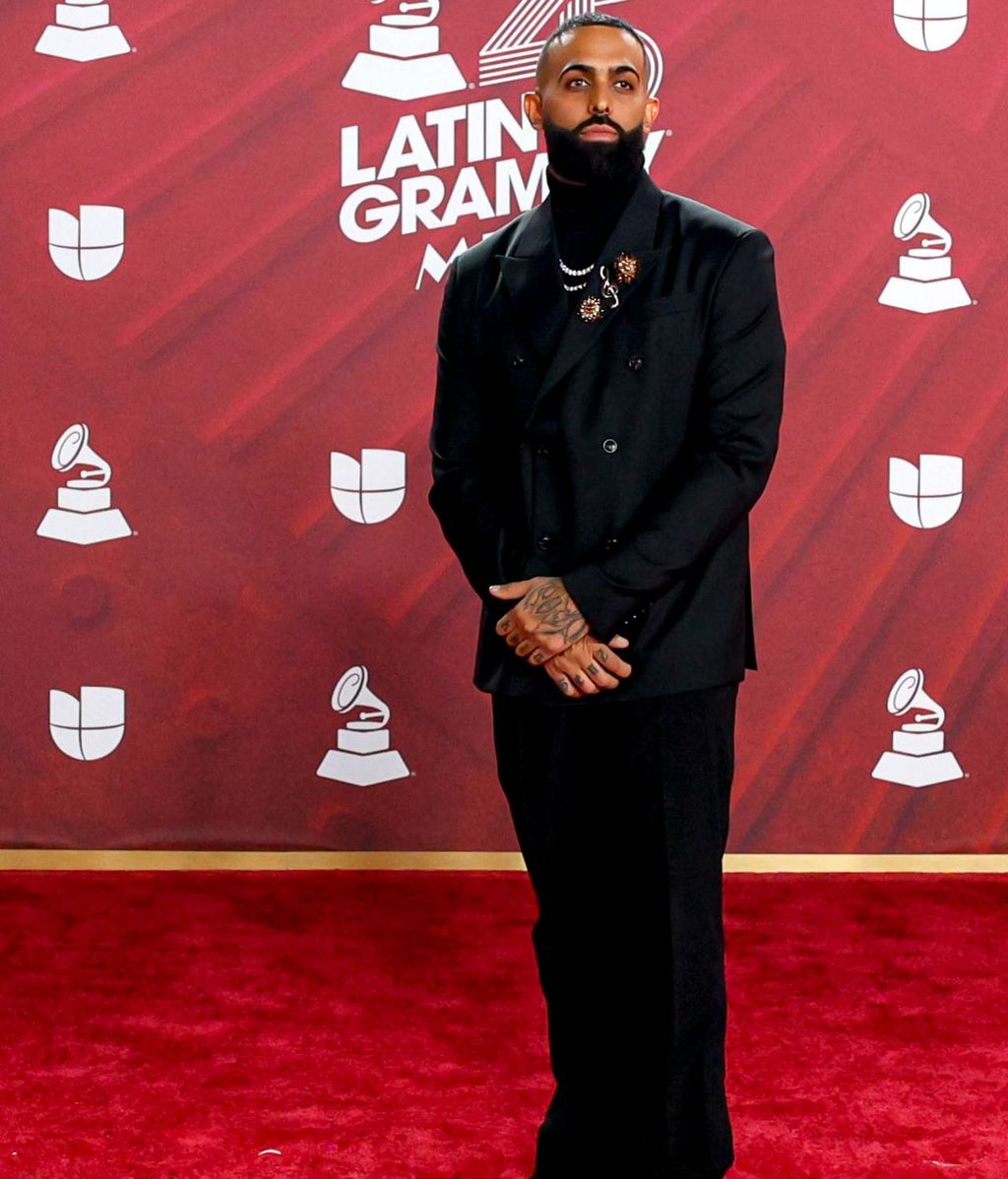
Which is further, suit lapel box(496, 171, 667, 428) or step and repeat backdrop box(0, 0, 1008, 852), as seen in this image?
step and repeat backdrop box(0, 0, 1008, 852)

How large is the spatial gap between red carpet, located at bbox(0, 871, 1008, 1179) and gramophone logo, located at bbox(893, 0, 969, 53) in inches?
→ 71.3

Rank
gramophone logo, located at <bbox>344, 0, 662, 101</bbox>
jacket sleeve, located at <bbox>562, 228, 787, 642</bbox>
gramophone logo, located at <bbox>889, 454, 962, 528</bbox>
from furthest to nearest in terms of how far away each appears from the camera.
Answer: gramophone logo, located at <bbox>889, 454, 962, 528</bbox> < gramophone logo, located at <bbox>344, 0, 662, 101</bbox> < jacket sleeve, located at <bbox>562, 228, 787, 642</bbox>

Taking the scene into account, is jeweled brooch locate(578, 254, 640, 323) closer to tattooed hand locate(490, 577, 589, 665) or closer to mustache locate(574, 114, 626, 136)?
mustache locate(574, 114, 626, 136)

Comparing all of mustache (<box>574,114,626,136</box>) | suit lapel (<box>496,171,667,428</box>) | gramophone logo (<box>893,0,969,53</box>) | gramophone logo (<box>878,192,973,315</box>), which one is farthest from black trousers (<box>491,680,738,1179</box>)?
gramophone logo (<box>893,0,969,53</box>)

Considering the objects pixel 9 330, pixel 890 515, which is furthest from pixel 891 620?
pixel 9 330

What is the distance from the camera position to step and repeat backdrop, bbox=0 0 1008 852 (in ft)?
10.4

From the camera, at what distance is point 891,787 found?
335cm

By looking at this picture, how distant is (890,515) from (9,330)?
1.97 m

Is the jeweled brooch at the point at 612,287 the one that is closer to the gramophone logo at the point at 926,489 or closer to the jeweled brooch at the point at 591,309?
the jeweled brooch at the point at 591,309

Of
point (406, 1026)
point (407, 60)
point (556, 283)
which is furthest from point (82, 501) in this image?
point (556, 283)

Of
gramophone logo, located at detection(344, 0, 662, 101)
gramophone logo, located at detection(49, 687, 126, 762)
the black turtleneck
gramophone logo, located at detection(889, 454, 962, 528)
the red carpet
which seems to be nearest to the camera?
the black turtleneck

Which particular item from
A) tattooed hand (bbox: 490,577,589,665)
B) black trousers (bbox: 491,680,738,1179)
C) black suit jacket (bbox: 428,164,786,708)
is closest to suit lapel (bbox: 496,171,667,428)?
black suit jacket (bbox: 428,164,786,708)

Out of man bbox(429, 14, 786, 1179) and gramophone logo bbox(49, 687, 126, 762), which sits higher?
man bbox(429, 14, 786, 1179)

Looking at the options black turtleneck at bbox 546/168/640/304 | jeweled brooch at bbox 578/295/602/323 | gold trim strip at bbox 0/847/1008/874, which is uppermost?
black turtleneck at bbox 546/168/640/304
